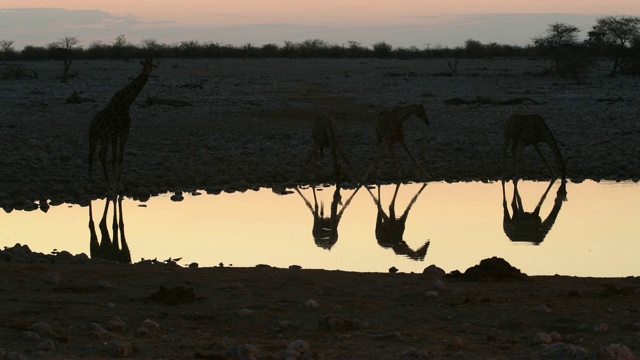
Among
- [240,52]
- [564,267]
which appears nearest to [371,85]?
[564,267]

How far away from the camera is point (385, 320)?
726 cm

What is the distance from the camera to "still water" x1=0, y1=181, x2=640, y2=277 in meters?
11.2

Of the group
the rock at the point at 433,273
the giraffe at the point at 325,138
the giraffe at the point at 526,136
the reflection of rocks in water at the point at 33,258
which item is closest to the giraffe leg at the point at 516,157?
the giraffe at the point at 526,136

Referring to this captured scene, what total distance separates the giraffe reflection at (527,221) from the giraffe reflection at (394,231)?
1274 mm

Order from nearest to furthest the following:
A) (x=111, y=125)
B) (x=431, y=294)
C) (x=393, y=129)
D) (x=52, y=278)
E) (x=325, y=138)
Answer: (x=431, y=294) → (x=52, y=278) → (x=111, y=125) → (x=325, y=138) → (x=393, y=129)

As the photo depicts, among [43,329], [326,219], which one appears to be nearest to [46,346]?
[43,329]

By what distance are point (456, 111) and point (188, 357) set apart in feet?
63.9

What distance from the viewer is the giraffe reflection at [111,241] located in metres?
11.6

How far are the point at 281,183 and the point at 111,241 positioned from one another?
15.0 ft

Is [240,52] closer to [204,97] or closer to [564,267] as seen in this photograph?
[204,97]

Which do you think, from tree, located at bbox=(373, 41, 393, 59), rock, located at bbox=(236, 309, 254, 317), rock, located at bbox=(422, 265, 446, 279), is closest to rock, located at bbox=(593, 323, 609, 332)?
rock, located at bbox=(422, 265, 446, 279)

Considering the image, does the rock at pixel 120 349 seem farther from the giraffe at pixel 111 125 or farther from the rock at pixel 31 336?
the giraffe at pixel 111 125

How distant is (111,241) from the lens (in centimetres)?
1240

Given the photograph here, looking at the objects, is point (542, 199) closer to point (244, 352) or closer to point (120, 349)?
point (244, 352)
